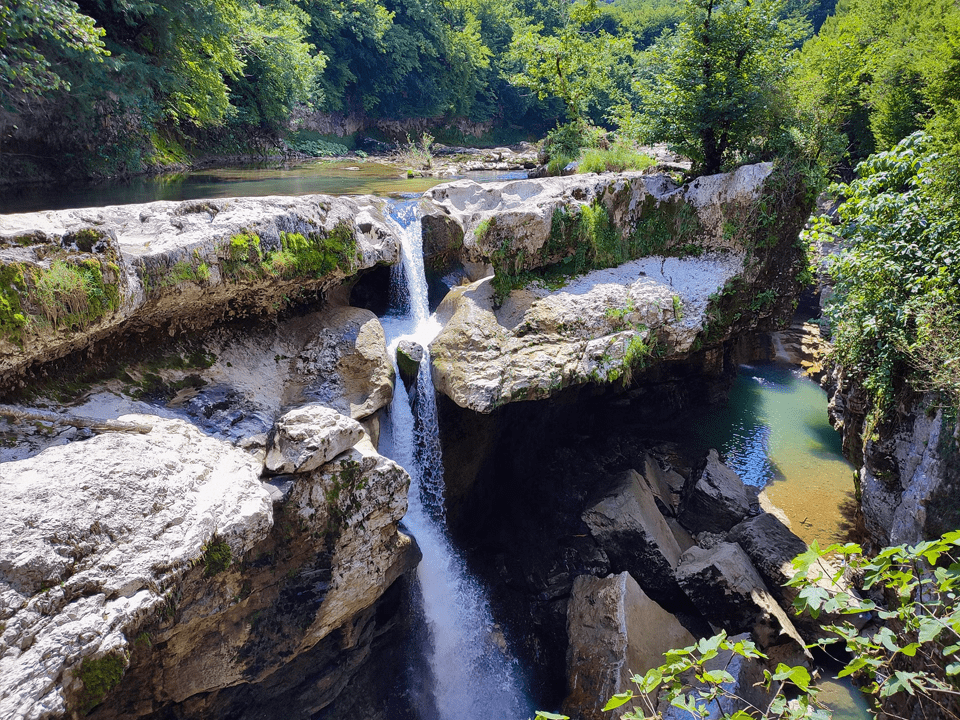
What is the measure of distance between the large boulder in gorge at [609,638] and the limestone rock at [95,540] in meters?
4.39

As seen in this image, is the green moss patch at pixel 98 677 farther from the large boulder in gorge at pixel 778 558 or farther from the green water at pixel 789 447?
the green water at pixel 789 447

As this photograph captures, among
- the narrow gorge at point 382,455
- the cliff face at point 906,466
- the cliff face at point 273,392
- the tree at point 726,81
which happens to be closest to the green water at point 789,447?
the narrow gorge at point 382,455

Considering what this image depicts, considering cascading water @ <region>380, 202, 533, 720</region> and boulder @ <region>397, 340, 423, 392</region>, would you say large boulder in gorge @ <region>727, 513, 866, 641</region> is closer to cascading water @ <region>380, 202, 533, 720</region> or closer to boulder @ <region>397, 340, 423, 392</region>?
cascading water @ <region>380, 202, 533, 720</region>

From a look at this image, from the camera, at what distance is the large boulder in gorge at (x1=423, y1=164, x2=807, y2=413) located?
26.1ft

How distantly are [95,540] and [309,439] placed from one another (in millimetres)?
2047

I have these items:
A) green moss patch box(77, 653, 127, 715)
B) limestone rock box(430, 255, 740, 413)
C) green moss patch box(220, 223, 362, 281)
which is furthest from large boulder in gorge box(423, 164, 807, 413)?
green moss patch box(77, 653, 127, 715)

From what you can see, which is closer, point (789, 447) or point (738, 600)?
point (738, 600)

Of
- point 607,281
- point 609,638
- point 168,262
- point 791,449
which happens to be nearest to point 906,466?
point 609,638

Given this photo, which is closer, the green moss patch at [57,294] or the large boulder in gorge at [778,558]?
the green moss patch at [57,294]

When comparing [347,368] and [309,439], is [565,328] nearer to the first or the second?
[347,368]

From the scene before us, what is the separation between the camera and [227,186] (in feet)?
43.1

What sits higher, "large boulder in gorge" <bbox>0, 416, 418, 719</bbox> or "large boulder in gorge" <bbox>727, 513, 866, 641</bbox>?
"large boulder in gorge" <bbox>0, 416, 418, 719</bbox>

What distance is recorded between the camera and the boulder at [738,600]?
23.8 ft

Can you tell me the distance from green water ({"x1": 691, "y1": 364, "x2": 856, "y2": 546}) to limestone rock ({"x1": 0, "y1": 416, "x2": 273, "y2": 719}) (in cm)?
918
